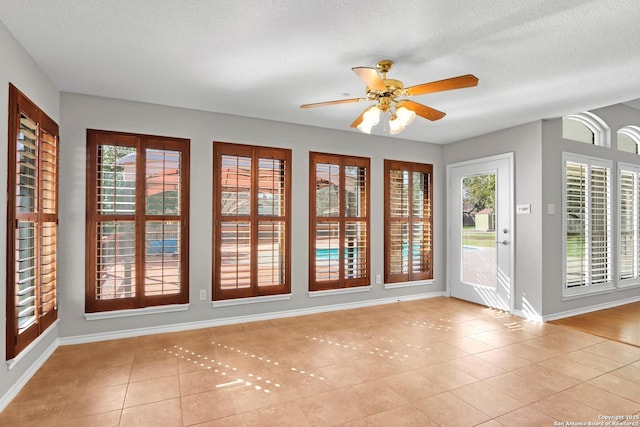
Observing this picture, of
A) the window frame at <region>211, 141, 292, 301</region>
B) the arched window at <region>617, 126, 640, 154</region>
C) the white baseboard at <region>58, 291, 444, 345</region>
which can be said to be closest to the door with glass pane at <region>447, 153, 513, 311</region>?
the white baseboard at <region>58, 291, 444, 345</region>

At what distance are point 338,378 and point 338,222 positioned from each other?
2347 millimetres

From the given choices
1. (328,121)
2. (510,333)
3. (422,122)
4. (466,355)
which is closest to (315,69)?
(328,121)

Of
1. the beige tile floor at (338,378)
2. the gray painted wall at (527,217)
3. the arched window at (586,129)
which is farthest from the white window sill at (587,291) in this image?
the arched window at (586,129)

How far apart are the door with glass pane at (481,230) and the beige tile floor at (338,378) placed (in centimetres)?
92

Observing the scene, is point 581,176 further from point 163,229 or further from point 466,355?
point 163,229

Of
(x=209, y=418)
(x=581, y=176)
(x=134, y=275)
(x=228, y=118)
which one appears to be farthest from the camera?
(x=581, y=176)

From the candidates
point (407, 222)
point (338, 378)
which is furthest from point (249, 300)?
point (407, 222)

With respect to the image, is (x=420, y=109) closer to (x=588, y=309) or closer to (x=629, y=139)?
(x=588, y=309)

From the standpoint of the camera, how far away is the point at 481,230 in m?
4.98

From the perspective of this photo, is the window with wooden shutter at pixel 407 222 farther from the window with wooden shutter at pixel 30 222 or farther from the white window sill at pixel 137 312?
the window with wooden shutter at pixel 30 222

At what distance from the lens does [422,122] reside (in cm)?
434

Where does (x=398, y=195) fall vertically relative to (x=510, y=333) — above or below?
above

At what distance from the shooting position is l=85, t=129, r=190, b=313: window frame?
3.46m

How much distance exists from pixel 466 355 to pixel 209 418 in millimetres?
2285
